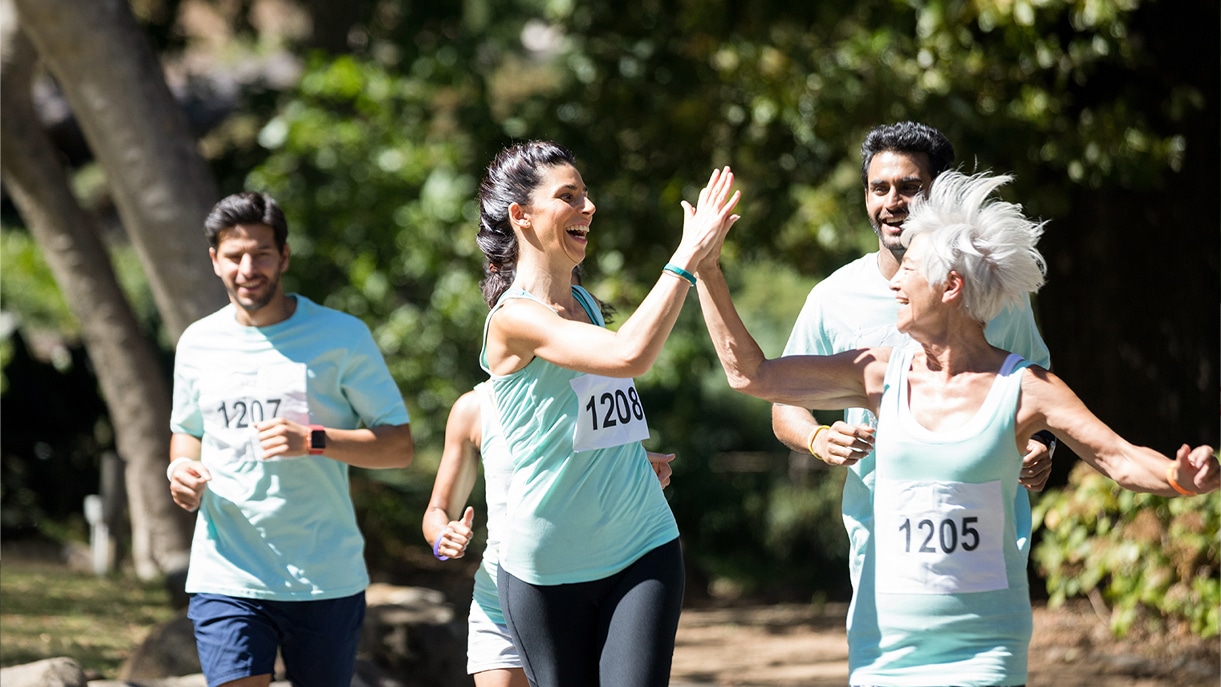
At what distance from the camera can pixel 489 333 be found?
3352 millimetres

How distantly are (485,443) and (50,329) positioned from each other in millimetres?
17772

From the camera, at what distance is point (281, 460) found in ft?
13.5

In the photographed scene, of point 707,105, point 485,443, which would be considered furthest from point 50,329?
point 485,443

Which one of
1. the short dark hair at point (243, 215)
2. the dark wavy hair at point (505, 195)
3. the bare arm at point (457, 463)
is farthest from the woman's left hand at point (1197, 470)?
→ the short dark hair at point (243, 215)

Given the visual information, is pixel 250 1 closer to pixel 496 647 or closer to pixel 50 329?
pixel 50 329

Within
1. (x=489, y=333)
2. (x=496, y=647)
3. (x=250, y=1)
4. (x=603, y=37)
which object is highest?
(x=250, y=1)

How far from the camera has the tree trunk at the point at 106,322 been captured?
31.7 ft

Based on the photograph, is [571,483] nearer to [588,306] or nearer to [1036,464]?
[588,306]


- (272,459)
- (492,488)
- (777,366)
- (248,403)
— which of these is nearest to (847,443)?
(777,366)

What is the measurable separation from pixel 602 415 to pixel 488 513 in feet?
2.35

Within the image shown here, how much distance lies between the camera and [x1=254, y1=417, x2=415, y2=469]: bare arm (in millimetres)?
3943

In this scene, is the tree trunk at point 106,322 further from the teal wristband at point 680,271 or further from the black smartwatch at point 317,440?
the teal wristband at point 680,271

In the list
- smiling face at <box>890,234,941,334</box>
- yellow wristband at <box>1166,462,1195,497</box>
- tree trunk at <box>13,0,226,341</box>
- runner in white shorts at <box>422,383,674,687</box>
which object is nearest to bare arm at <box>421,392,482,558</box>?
runner in white shorts at <box>422,383,674,687</box>

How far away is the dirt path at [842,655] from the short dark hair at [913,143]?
422 cm
